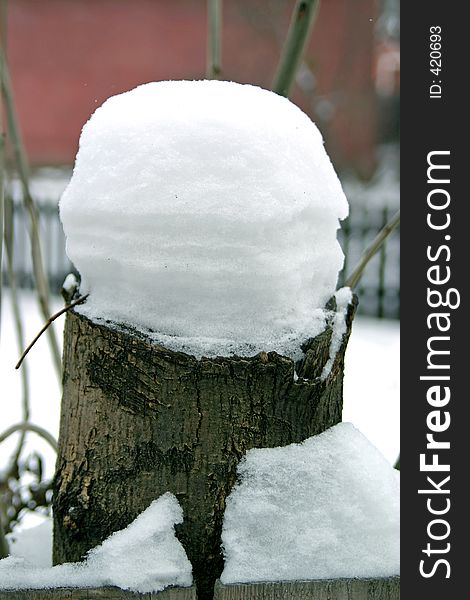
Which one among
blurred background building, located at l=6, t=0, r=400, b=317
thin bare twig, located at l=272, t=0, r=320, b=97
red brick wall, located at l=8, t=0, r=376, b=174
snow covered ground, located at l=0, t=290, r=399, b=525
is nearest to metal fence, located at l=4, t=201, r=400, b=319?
snow covered ground, located at l=0, t=290, r=399, b=525

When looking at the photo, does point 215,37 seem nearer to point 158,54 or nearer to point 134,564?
point 134,564

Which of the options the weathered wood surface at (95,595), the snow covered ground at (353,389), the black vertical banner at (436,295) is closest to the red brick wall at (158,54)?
the snow covered ground at (353,389)

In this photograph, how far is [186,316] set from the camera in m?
0.90

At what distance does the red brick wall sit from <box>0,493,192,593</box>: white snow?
32.1ft

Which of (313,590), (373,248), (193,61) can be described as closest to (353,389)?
(373,248)

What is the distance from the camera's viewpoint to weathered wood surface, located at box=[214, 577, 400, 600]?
84cm

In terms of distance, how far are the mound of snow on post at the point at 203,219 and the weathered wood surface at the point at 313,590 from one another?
26cm

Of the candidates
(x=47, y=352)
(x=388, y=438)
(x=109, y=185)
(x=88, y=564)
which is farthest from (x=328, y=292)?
(x=47, y=352)

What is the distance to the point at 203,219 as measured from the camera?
0.87m

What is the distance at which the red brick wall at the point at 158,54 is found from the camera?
1085cm

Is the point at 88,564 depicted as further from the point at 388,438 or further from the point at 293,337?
the point at 388,438

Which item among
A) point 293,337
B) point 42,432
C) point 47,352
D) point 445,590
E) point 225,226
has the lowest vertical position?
point 445,590

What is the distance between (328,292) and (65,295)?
1.19 feet

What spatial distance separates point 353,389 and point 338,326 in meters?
3.41
